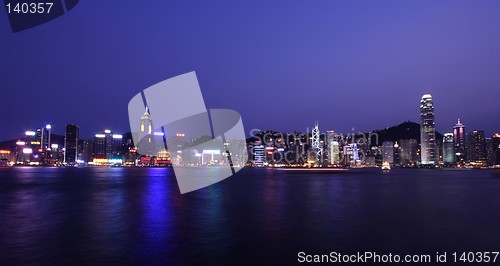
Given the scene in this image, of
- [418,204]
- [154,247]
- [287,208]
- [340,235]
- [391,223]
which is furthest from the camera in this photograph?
[418,204]

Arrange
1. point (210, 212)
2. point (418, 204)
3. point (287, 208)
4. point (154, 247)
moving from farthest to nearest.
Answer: point (418, 204) → point (287, 208) → point (210, 212) → point (154, 247)

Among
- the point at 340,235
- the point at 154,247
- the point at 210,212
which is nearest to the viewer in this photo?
the point at 154,247

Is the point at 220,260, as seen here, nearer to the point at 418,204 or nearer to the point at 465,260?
the point at 465,260

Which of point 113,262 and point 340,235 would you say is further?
point 340,235

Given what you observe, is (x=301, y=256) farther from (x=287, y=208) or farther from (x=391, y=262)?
(x=287, y=208)

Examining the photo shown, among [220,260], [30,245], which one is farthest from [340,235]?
[30,245]

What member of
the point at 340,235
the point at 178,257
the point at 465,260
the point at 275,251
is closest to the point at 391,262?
the point at 465,260

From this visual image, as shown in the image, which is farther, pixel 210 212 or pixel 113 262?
pixel 210 212

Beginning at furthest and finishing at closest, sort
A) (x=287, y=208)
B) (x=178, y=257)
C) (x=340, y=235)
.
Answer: (x=287, y=208) → (x=340, y=235) → (x=178, y=257)
